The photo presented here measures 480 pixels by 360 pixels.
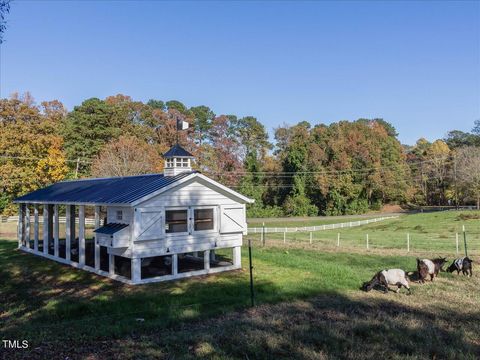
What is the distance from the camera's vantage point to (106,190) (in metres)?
18.8

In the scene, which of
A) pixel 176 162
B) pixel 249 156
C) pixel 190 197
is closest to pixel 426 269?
pixel 190 197

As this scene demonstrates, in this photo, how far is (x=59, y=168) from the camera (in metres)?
45.5

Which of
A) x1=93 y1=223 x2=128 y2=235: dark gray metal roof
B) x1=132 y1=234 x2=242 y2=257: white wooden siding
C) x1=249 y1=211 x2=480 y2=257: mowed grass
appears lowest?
x1=249 y1=211 x2=480 y2=257: mowed grass

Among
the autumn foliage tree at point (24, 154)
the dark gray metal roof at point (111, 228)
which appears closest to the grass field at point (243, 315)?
the dark gray metal roof at point (111, 228)

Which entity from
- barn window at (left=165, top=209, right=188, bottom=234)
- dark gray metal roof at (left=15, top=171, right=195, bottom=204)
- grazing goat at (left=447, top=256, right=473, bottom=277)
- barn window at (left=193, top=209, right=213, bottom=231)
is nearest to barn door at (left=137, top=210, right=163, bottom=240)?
barn window at (left=165, top=209, right=188, bottom=234)

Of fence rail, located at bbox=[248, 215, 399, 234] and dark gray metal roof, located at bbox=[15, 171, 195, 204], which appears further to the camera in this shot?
fence rail, located at bbox=[248, 215, 399, 234]

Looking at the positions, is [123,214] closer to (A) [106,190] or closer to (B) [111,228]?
(B) [111,228]

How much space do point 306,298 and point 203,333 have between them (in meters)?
4.87

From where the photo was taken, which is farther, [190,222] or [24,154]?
[24,154]

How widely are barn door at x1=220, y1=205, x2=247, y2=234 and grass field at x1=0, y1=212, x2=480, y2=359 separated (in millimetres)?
1845

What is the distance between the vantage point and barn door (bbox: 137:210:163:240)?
50.7 feet

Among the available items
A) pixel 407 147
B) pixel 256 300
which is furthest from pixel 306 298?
pixel 407 147

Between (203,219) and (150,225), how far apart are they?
104 inches

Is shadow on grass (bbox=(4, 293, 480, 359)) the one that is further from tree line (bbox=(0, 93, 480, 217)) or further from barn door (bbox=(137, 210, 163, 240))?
tree line (bbox=(0, 93, 480, 217))
